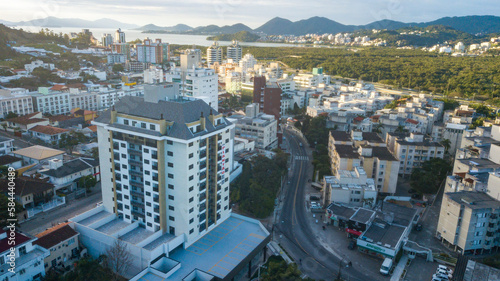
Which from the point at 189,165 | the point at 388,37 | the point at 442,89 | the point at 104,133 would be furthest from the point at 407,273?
the point at 388,37

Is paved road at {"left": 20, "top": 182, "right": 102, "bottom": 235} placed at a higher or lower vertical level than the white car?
higher

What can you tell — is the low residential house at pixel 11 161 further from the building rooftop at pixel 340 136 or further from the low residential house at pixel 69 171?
the building rooftop at pixel 340 136

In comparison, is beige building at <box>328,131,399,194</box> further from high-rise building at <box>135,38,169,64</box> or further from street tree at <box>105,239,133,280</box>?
high-rise building at <box>135,38,169,64</box>

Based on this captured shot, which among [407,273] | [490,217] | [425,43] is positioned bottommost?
[407,273]

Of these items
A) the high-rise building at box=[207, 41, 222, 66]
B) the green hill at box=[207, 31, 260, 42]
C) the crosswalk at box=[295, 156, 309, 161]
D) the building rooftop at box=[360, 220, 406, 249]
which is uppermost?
the green hill at box=[207, 31, 260, 42]

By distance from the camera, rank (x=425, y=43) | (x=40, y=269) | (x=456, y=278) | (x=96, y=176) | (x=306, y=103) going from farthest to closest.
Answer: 1. (x=425, y=43)
2. (x=306, y=103)
3. (x=96, y=176)
4. (x=456, y=278)
5. (x=40, y=269)

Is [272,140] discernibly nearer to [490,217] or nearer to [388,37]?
[490,217]

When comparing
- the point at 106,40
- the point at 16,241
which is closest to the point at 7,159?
the point at 16,241

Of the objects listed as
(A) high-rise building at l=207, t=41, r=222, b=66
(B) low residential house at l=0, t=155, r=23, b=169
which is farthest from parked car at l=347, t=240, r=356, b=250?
(A) high-rise building at l=207, t=41, r=222, b=66
